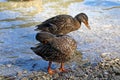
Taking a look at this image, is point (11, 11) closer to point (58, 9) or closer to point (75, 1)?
point (58, 9)

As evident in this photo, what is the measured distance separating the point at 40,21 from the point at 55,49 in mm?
3840

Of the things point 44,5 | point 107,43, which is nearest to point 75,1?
point 44,5

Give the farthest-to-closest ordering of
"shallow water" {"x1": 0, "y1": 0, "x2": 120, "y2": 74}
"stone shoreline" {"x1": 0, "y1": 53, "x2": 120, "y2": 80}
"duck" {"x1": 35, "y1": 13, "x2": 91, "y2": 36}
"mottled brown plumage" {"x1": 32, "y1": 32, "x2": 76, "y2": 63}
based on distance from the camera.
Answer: "duck" {"x1": 35, "y1": 13, "x2": 91, "y2": 36}, "shallow water" {"x1": 0, "y1": 0, "x2": 120, "y2": 74}, "mottled brown plumage" {"x1": 32, "y1": 32, "x2": 76, "y2": 63}, "stone shoreline" {"x1": 0, "y1": 53, "x2": 120, "y2": 80}

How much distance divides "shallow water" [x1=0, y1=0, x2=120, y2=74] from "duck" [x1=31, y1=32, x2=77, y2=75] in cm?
50

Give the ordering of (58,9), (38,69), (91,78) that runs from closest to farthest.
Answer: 1. (91,78)
2. (38,69)
3. (58,9)

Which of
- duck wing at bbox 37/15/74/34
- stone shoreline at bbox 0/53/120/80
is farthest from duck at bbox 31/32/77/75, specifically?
duck wing at bbox 37/15/74/34

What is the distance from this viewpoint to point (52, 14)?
10.1 meters

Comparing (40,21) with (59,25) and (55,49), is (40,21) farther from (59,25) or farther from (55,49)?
(55,49)

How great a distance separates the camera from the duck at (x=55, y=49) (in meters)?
5.67

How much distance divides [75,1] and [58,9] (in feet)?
5.12

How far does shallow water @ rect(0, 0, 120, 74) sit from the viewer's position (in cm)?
683

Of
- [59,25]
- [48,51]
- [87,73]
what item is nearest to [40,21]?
[59,25]

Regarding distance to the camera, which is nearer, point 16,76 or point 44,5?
point 16,76

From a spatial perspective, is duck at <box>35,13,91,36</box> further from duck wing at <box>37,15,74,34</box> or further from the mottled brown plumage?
the mottled brown plumage
